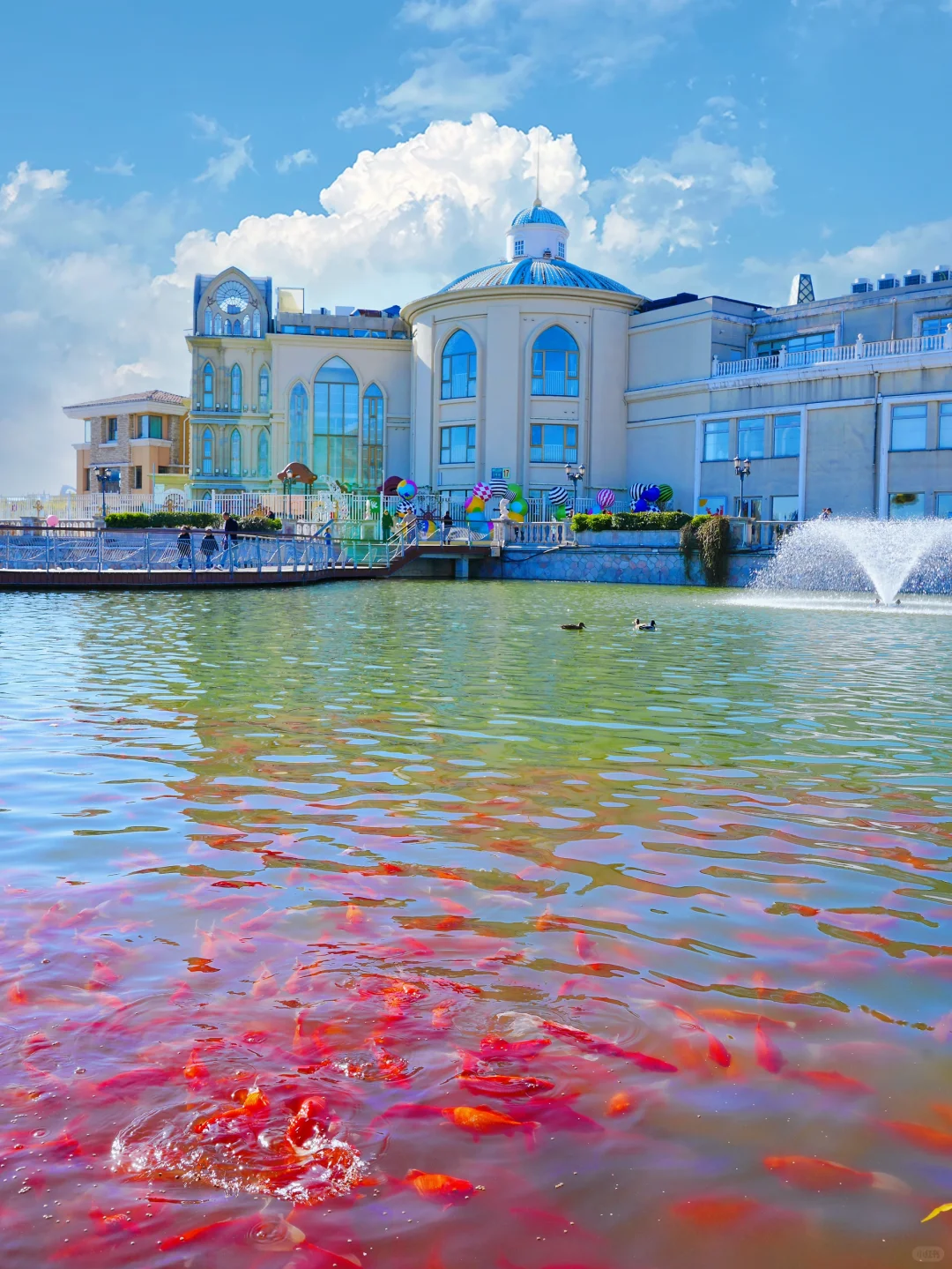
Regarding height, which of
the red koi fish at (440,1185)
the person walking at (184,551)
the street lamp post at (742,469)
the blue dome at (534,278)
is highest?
the blue dome at (534,278)

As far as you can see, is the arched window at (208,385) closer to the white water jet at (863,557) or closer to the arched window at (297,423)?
the arched window at (297,423)

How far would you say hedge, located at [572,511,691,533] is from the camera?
144 ft

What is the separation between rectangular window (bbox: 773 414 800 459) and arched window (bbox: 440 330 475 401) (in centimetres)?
1544

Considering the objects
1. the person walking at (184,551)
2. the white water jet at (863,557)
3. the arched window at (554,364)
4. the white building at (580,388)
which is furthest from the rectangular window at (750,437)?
the person walking at (184,551)

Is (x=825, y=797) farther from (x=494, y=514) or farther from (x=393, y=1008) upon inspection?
(x=494, y=514)

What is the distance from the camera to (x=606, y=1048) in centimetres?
357

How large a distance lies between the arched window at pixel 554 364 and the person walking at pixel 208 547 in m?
27.6

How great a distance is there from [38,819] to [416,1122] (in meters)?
3.67

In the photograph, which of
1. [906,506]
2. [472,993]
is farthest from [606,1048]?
[906,506]

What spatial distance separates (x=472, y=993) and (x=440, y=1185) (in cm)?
114

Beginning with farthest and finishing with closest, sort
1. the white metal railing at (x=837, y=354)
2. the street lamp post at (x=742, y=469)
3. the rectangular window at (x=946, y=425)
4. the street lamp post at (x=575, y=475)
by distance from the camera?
1. the street lamp post at (x=575, y=475)
2. the street lamp post at (x=742, y=469)
3. the white metal railing at (x=837, y=354)
4. the rectangular window at (x=946, y=425)

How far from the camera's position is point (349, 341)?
61.0 meters

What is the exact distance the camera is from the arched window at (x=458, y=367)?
186 feet

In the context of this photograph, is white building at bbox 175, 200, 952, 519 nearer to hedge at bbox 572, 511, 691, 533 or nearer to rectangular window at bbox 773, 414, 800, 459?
rectangular window at bbox 773, 414, 800, 459
